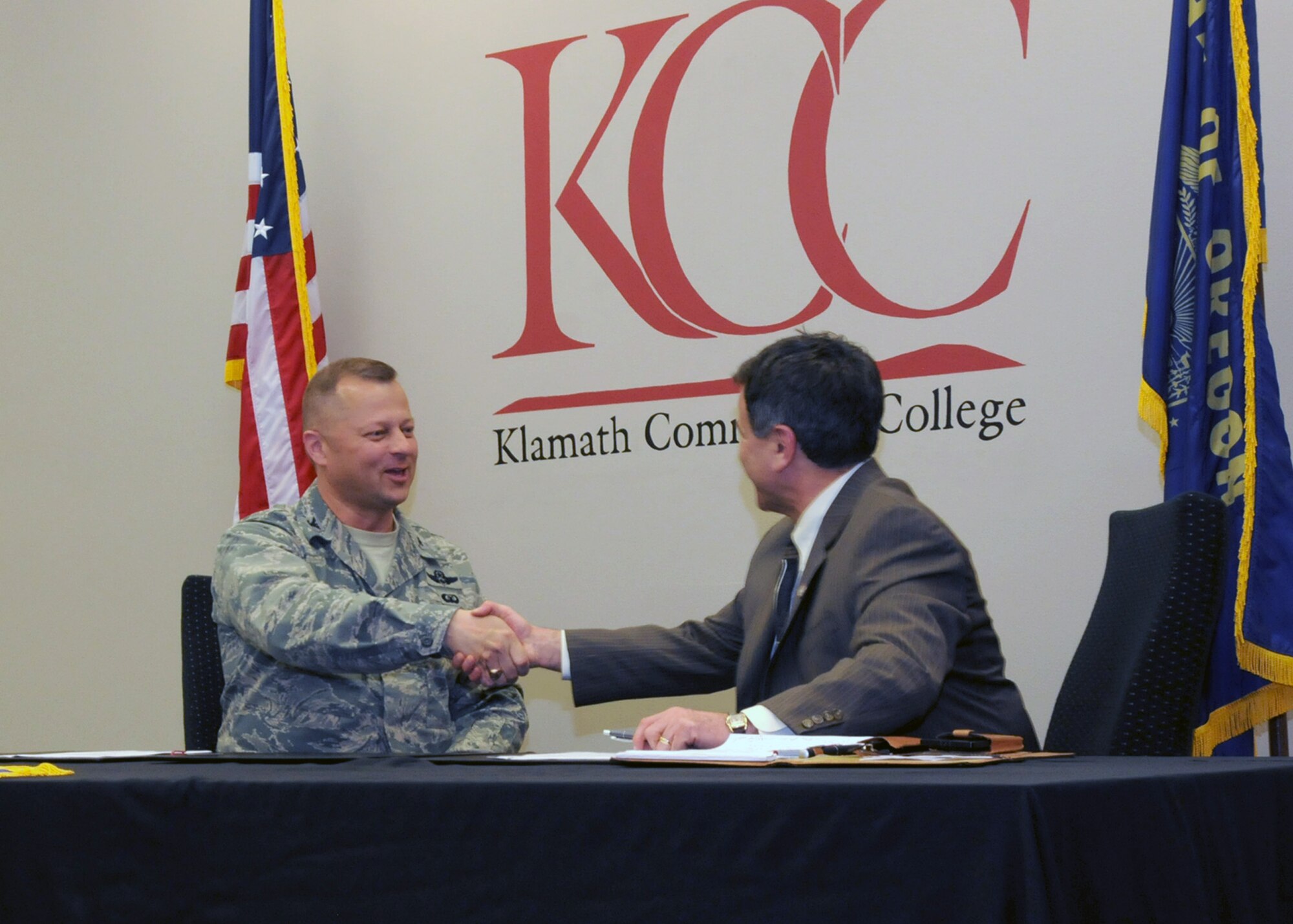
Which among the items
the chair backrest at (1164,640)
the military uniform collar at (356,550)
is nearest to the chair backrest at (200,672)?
the military uniform collar at (356,550)

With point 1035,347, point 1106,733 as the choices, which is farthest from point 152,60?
point 1106,733

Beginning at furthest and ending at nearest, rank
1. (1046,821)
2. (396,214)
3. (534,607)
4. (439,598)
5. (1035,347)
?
(396,214), (534,607), (1035,347), (439,598), (1046,821)

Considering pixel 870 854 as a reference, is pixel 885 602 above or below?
above

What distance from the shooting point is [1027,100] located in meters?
3.67

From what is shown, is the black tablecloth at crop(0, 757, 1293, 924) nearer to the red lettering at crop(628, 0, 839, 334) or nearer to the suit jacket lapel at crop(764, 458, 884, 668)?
→ the suit jacket lapel at crop(764, 458, 884, 668)

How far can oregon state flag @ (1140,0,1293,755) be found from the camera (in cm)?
299

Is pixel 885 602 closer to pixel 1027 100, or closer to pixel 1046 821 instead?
pixel 1046 821

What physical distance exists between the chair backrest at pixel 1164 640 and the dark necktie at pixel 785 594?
1.70 ft

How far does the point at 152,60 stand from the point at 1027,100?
320 cm

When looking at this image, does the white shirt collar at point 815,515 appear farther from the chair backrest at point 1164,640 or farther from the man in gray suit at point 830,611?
the chair backrest at point 1164,640

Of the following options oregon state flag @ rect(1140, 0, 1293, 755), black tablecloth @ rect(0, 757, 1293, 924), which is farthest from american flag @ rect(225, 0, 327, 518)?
black tablecloth @ rect(0, 757, 1293, 924)

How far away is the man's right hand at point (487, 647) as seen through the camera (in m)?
2.48

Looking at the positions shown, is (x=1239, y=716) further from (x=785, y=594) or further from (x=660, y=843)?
(x=660, y=843)

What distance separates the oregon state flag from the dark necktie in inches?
45.1
